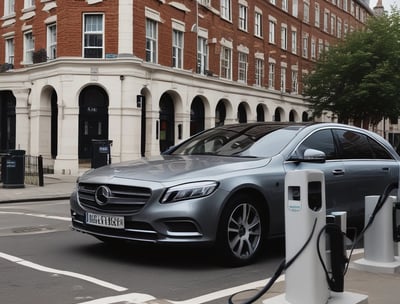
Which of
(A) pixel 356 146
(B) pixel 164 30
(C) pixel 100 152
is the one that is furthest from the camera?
(B) pixel 164 30

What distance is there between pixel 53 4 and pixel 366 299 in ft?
80.4

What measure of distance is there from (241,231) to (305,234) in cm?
192

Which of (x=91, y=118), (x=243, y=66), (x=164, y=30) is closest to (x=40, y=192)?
(x=91, y=118)

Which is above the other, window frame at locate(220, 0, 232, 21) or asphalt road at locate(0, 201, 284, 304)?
window frame at locate(220, 0, 232, 21)

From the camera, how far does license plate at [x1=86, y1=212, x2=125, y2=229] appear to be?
586 centimetres

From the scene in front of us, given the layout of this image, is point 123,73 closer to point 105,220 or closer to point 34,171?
point 34,171

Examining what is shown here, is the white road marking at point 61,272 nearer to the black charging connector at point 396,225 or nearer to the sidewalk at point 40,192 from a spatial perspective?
the black charging connector at point 396,225

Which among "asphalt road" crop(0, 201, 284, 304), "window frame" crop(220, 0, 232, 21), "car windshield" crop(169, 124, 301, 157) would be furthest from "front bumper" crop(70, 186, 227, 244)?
"window frame" crop(220, 0, 232, 21)

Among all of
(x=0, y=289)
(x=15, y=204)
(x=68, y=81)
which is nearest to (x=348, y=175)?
(x=0, y=289)

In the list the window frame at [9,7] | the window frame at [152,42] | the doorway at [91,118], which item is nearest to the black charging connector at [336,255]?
the doorway at [91,118]

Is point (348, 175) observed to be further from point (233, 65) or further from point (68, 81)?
point (233, 65)

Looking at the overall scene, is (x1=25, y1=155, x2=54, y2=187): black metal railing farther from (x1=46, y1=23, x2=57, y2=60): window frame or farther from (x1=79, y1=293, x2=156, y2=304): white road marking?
(x1=79, y1=293, x2=156, y2=304): white road marking

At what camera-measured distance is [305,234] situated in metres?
4.19

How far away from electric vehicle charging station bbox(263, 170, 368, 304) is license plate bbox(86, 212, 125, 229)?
7.07 ft
